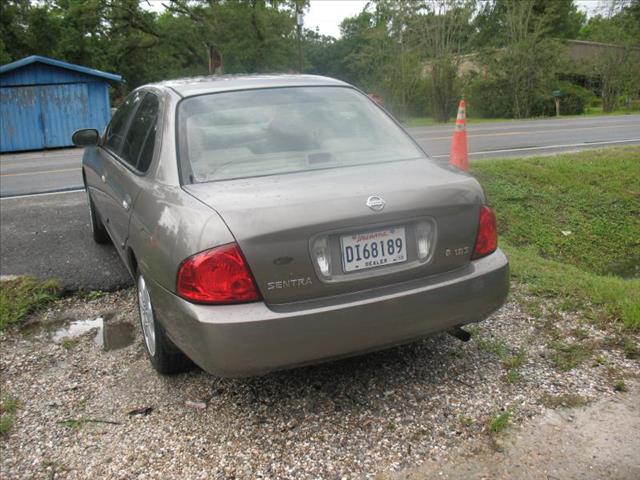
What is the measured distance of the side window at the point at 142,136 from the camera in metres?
3.45

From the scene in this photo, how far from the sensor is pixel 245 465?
253 centimetres

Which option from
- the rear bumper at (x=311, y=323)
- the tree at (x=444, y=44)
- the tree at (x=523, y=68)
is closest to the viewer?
the rear bumper at (x=311, y=323)

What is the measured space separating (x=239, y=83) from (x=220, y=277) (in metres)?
1.61

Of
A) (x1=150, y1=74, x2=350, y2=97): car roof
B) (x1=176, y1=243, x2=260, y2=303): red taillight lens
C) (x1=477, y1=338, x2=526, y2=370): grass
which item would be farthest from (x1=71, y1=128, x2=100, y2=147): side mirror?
(x1=477, y1=338, x2=526, y2=370): grass

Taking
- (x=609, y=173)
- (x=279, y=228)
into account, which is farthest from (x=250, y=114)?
(x=609, y=173)

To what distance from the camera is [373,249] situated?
269 cm

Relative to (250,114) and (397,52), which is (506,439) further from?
(397,52)

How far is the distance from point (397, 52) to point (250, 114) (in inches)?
1135

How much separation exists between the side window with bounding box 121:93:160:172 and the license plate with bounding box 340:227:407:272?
1.34m

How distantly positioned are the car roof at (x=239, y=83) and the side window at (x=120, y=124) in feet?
1.82

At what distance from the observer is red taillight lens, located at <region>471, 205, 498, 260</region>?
2990 mm

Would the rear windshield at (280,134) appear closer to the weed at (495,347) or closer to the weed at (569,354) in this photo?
the weed at (495,347)

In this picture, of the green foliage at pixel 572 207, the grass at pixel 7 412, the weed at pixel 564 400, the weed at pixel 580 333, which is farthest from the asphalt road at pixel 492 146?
the weed at pixel 564 400

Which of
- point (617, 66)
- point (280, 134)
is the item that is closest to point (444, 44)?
point (617, 66)
